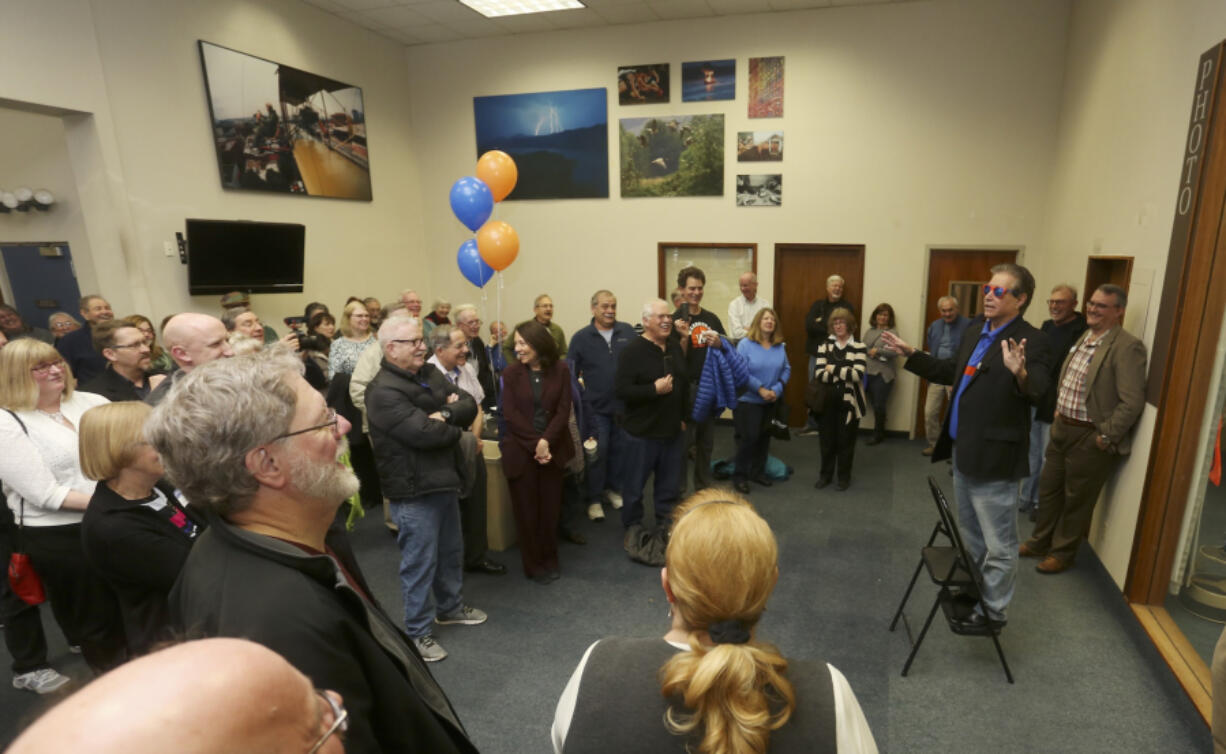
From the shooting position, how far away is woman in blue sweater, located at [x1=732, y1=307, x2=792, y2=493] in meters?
5.09

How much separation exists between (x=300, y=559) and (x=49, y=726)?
70 centimetres

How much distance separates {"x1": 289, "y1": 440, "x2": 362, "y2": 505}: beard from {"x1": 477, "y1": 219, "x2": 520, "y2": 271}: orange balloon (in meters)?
4.40

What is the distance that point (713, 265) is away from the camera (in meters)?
7.20

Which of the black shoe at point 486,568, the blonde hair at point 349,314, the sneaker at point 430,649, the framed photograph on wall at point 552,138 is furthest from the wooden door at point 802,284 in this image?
the sneaker at point 430,649

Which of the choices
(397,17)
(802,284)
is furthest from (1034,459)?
(397,17)

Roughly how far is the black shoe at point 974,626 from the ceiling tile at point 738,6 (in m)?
5.89

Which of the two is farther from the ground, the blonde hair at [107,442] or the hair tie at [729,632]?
the blonde hair at [107,442]

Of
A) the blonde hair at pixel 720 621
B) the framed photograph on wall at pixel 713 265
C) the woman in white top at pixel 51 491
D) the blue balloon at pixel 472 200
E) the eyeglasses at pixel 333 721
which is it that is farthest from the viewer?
the framed photograph on wall at pixel 713 265

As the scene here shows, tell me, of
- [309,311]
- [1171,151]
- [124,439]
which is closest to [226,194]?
[309,311]

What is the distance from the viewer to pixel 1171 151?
323cm

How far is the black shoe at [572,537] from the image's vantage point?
441 cm

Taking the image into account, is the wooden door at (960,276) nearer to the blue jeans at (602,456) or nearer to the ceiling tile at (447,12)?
the blue jeans at (602,456)

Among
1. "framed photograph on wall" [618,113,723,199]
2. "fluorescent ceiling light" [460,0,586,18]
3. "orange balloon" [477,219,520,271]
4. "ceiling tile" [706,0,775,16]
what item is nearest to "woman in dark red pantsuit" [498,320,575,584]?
"orange balloon" [477,219,520,271]

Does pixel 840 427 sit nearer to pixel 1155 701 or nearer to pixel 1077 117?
pixel 1155 701
